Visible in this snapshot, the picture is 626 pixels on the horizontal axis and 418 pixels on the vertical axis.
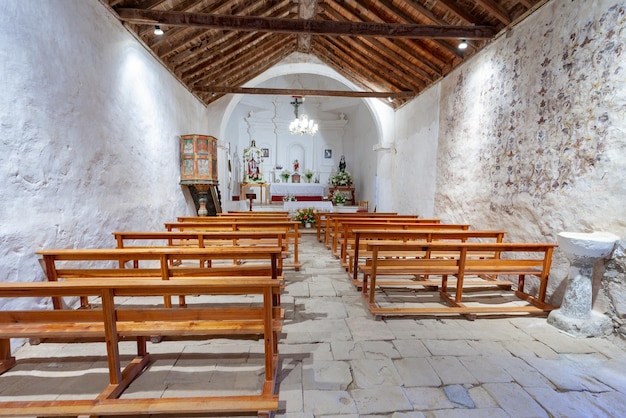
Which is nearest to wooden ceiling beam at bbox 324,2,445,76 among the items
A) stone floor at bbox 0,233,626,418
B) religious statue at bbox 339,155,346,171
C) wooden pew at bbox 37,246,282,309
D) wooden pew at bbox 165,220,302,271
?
wooden pew at bbox 165,220,302,271

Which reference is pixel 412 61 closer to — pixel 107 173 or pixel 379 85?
pixel 379 85

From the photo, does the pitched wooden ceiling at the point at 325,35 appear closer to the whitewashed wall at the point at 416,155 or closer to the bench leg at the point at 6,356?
the whitewashed wall at the point at 416,155

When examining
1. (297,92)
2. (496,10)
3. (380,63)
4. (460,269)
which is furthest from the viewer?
(297,92)

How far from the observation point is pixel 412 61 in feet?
19.4

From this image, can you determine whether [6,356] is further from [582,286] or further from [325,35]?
[325,35]

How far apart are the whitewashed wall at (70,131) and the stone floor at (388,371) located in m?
1.10

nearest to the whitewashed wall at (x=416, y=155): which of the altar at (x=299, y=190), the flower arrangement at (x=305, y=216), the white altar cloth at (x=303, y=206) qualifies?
the white altar cloth at (x=303, y=206)

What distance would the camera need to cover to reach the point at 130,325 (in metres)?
1.85

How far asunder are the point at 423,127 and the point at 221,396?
21.1 feet

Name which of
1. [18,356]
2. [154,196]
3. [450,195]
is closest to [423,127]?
[450,195]

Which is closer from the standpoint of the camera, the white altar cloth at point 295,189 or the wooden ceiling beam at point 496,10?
the wooden ceiling beam at point 496,10

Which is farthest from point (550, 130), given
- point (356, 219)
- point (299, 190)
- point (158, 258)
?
point (299, 190)

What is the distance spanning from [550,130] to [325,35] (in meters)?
4.59

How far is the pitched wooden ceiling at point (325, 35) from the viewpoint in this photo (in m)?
3.83
